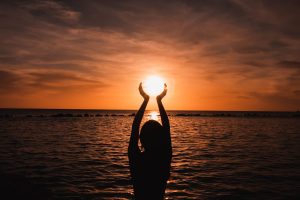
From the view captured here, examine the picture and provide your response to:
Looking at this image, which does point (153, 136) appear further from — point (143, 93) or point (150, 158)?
point (143, 93)

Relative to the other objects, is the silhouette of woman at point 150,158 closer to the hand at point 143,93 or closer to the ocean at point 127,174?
the hand at point 143,93

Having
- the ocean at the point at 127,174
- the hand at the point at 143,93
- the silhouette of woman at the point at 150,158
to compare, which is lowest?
the ocean at the point at 127,174

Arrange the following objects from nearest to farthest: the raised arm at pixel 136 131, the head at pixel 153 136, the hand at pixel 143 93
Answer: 1. the head at pixel 153 136
2. the raised arm at pixel 136 131
3. the hand at pixel 143 93

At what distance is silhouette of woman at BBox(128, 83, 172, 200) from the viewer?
3.38 meters

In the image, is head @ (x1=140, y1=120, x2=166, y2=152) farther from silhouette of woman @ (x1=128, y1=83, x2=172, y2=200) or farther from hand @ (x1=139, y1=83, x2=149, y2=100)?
hand @ (x1=139, y1=83, x2=149, y2=100)

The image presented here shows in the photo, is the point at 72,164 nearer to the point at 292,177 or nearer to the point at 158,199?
the point at 292,177

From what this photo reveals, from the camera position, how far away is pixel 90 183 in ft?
44.6

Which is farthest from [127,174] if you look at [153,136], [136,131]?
[153,136]

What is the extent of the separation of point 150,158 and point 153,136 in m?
0.30

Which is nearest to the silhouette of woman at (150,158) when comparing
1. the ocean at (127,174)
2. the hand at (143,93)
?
the hand at (143,93)

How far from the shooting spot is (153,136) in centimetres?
337

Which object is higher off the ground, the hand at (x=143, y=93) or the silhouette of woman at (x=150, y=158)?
the hand at (x=143, y=93)

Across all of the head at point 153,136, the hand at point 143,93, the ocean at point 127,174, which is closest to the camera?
the head at point 153,136

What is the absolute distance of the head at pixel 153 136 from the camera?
3340mm
